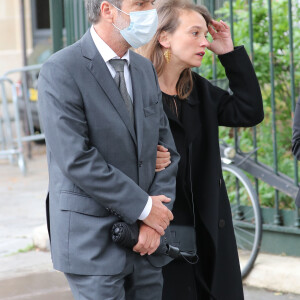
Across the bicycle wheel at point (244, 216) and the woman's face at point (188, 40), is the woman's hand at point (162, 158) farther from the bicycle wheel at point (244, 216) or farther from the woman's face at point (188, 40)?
the bicycle wheel at point (244, 216)

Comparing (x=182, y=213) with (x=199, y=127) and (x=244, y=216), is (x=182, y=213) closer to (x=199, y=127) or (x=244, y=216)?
(x=199, y=127)

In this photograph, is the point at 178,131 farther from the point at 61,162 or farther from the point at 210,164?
the point at 61,162

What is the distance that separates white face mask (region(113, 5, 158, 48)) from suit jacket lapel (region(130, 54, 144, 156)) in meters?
0.11

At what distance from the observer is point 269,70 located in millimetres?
6008

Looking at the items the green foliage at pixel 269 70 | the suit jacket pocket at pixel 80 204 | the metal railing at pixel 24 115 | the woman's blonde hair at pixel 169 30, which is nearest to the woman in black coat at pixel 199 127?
the woman's blonde hair at pixel 169 30

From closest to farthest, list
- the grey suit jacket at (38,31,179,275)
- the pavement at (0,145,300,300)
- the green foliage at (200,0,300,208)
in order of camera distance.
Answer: the grey suit jacket at (38,31,179,275) < the pavement at (0,145,300,300) < the green foliage at (200,0,300,208)

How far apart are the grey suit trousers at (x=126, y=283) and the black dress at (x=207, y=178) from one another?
50 centimetres

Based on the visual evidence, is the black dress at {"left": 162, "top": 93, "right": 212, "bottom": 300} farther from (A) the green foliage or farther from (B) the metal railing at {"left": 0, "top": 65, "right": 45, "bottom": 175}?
(B) the metal railing at {"left": 0, "top": 65, "right": 45, "bottom": 175}

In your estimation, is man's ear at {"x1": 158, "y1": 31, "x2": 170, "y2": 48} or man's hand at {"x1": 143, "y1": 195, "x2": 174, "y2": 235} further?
man's ear at {"x1": 158, "y1": 31, "x2": 170, "y2": 48}

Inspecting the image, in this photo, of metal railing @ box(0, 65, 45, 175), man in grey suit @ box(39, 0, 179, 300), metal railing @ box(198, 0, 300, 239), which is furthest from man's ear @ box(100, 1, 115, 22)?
metal railing @ box(0, 65, 45, 175)

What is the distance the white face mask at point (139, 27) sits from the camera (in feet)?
9.48

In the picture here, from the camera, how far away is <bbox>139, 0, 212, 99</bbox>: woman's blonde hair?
11.2ft

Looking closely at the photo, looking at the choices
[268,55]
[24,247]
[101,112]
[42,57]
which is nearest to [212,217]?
[101,112]

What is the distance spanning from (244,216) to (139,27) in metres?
3.00
